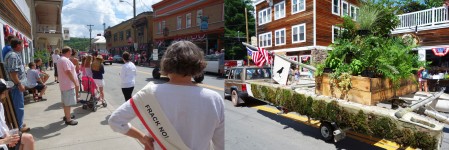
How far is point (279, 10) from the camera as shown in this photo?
2427 centimetres

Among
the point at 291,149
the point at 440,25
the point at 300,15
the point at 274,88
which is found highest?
the point at 300,15

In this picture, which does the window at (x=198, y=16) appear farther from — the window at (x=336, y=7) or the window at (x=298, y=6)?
the window at (x=336, y=7)

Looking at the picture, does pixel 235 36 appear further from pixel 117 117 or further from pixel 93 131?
pixel 117 117

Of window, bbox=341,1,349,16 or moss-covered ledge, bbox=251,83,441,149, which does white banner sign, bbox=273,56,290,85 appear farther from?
window, bbox=341,1,349,16

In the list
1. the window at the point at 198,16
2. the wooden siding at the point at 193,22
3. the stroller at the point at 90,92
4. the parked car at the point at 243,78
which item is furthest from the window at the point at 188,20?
the stroller at the point at 90,92

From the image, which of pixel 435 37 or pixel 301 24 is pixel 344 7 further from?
pixel 435 37

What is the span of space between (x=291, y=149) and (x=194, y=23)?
28.5 m

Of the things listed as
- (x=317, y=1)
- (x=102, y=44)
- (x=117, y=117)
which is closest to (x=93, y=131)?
(x=117, y=117)

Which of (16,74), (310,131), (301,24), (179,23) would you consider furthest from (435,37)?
(179,23)

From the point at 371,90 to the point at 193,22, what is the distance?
2948 centimetres

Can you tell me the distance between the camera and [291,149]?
210 inches

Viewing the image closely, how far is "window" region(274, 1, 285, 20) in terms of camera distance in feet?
78.3

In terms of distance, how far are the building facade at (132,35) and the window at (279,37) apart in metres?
19.6

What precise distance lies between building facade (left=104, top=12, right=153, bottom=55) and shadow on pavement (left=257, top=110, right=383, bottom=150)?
32.0 meters
